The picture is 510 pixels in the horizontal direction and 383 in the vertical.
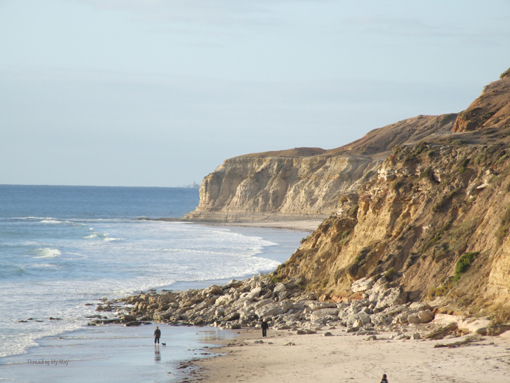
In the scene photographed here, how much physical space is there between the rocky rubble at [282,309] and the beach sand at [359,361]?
1.16m

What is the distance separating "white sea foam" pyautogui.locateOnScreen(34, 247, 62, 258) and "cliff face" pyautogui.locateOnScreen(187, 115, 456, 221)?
4546 centimetres

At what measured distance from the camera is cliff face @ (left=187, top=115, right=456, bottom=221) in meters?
88.2

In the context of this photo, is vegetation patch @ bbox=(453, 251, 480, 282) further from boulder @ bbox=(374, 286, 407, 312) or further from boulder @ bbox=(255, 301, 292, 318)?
boulder @ bbox=(255, 301, 292, 318)

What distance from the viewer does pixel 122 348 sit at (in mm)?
19266

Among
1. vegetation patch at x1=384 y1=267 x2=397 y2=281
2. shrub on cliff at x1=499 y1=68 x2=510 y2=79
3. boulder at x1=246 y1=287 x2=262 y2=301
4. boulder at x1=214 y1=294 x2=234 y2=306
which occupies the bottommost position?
boulder at x1=214 y1=294 x2=234 y2=306

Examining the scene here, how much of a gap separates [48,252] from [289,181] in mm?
53436

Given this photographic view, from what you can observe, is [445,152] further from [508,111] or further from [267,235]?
[267,235]

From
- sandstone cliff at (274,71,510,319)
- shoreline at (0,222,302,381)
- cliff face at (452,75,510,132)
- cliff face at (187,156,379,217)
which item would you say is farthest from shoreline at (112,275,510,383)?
cliff face at (187,156,379,217)

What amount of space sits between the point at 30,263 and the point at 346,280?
26.9m

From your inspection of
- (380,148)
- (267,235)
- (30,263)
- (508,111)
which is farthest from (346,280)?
(380,148)

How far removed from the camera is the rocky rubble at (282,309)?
18.5 meters

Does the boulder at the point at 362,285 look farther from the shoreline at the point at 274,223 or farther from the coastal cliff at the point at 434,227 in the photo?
the shoreline at the point at 274,223

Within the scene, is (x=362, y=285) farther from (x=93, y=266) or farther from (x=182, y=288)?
(x=93, y=266)

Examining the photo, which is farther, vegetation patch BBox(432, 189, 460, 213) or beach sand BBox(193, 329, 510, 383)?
vegetation patch BBox(432, 189, 460, 213)
